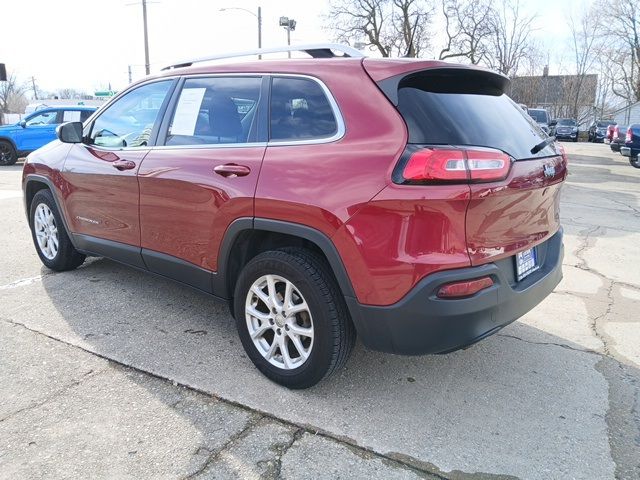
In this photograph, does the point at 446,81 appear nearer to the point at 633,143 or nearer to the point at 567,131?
the point at 633,143

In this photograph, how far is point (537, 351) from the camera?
3.56m

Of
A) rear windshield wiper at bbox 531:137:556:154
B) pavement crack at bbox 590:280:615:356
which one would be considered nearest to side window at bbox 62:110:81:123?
pavement crack at bbox 590:280:615:356

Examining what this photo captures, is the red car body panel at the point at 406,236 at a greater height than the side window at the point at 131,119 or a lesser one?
lesser

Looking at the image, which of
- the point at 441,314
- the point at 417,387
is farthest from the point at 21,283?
the point at 441,314

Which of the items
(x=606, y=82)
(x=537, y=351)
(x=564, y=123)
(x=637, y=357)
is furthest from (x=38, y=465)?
(x=606, y=82)

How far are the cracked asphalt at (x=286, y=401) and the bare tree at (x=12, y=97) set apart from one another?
90356 mm

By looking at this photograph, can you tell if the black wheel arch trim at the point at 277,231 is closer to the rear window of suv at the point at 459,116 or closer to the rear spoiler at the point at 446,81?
the rear window of suv at the point at 459,116

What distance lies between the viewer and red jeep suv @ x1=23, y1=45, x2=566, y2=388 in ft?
7.89

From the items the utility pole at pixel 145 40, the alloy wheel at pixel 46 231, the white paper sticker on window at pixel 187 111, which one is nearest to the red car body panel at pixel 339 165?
the white paper sticker on window at pixel 187 111

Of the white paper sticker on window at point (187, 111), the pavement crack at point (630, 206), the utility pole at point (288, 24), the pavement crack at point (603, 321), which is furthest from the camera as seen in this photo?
the utility pole at point (288, 24)

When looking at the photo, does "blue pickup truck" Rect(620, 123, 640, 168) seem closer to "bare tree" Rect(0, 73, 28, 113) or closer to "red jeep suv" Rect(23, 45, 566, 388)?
"red jeep suv" Rect(23, 45, 566, 388)

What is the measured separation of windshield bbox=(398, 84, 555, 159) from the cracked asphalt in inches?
55.4

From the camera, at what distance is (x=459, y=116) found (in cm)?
258

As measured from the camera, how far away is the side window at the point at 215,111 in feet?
10.3
